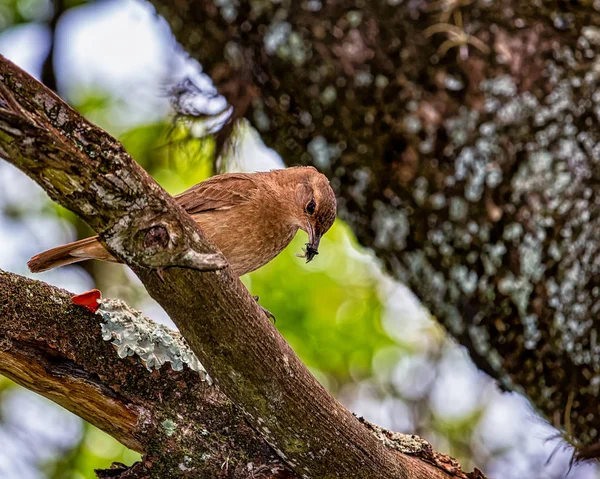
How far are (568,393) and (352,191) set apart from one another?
1.45m

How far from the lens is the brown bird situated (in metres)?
3.94

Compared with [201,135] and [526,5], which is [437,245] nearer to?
[526,5]

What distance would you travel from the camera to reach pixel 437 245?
3701mm

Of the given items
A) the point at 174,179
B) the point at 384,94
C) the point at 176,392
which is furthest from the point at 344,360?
the point at 176,392

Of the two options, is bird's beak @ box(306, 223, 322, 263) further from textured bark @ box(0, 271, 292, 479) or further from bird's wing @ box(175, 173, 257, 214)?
textured bark @ box(0, 271, 292, 479)

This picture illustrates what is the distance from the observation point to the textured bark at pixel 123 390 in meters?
2.51

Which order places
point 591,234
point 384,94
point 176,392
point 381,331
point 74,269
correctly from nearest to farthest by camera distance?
point 176,392 → point 591,234 → point 384,94 → point 74,269 → point 381,331

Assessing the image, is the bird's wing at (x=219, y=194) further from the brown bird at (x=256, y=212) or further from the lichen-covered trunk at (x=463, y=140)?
the lichen-covered trunk at (x=463, y=140)

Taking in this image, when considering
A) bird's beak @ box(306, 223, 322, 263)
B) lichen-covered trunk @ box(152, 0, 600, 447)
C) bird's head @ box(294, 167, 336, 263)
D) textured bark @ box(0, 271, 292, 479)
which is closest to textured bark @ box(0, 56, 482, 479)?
textured bark @ box(0, 271, 292, 479)

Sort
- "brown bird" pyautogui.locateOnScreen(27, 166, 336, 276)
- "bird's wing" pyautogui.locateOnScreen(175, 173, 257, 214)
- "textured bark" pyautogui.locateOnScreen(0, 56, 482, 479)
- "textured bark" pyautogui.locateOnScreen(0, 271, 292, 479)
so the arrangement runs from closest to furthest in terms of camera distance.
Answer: "textured bark" pyautogui.locateOnScreen(0, 56, 482, 479) < "textured bark" pyautogui.locateOnScreen(0, 271, 292, 479) < "brown bird" pyautogui.locateOnScreen(27, 166, 336, 276) < "bird's wing" pyautogui.locateOnScreen(175, 173, 257, 214)

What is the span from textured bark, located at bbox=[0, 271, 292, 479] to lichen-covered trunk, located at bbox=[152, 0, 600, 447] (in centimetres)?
154

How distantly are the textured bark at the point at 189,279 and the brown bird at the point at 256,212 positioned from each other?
63.4 inches

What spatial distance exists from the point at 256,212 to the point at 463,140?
3.86ft

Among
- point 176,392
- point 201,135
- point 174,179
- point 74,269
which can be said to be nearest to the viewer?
point 176,392
